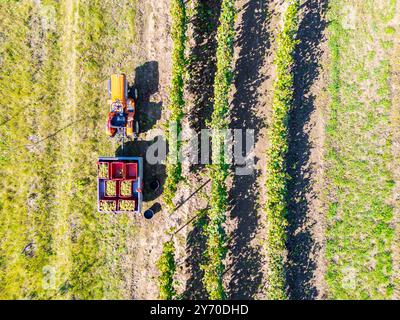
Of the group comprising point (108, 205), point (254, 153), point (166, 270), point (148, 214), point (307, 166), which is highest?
point (254, 153)

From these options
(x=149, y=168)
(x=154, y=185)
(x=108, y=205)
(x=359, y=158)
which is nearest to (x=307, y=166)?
(x=359, y=158)

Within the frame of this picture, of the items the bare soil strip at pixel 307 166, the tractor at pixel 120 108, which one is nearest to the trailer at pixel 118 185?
the tractor at pixel 120 108

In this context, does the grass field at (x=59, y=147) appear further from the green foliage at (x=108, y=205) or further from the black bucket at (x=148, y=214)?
the green foliage at (x=108, y=205)

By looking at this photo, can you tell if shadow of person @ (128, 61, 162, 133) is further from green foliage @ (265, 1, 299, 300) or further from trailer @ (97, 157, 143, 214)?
green foliage @ (265, 1, 299, 300)

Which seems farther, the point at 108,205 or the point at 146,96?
the point at 146,96

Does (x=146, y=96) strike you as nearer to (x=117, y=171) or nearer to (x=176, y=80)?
(x=176, y=80)

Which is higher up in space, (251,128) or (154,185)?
(251,128)
